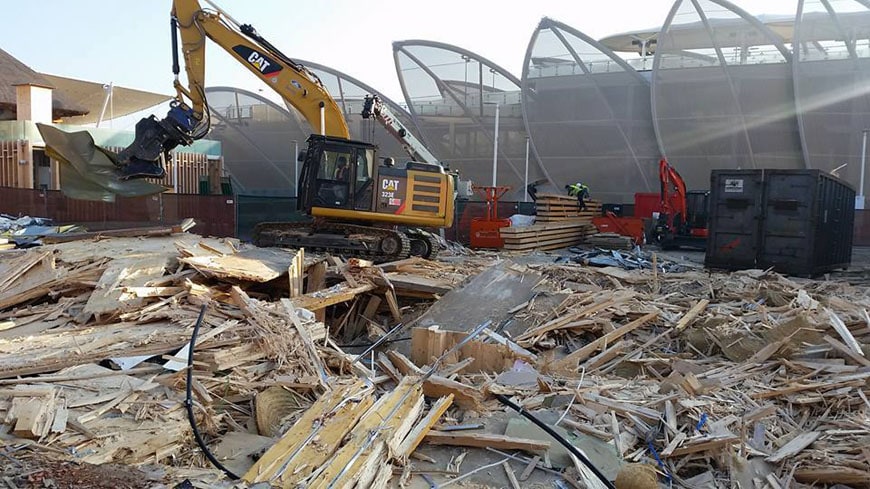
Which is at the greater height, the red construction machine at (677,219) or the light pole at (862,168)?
the light pole at (862,168)

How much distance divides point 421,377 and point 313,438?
4.99ft

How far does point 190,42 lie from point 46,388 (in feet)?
31.0

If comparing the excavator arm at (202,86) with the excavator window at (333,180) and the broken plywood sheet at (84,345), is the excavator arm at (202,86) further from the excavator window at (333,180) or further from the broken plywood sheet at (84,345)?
the broken plywood sheet at (84,345)

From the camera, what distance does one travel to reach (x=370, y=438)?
14.9 feet

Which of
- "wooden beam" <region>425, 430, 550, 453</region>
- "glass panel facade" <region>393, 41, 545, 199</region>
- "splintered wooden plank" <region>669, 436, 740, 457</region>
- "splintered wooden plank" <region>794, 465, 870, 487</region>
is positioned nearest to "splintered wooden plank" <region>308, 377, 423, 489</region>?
"wooden beam" <region>425, 430, 550, 453</region>

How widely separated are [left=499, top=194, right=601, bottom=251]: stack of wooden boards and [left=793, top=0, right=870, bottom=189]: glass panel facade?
37.6 feet

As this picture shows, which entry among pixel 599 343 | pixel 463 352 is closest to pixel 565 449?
pixel 463 352

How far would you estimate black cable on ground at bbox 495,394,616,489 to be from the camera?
4.28 metres

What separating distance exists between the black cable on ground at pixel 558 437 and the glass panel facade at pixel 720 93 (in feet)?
89.8

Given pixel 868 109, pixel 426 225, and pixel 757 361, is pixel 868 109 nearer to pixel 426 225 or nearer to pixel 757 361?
pixel 426 225

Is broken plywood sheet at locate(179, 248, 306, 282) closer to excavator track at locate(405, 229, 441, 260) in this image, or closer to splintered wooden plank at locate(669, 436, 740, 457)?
excavator track at locate(405, 229, 441, 260)

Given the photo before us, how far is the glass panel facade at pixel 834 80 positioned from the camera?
27.0 m

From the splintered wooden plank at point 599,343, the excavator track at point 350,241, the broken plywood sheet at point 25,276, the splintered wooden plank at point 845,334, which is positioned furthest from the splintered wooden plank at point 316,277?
the splintered wooden plank at point 845,334

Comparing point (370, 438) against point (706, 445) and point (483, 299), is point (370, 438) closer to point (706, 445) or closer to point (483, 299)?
point (706, 445)
